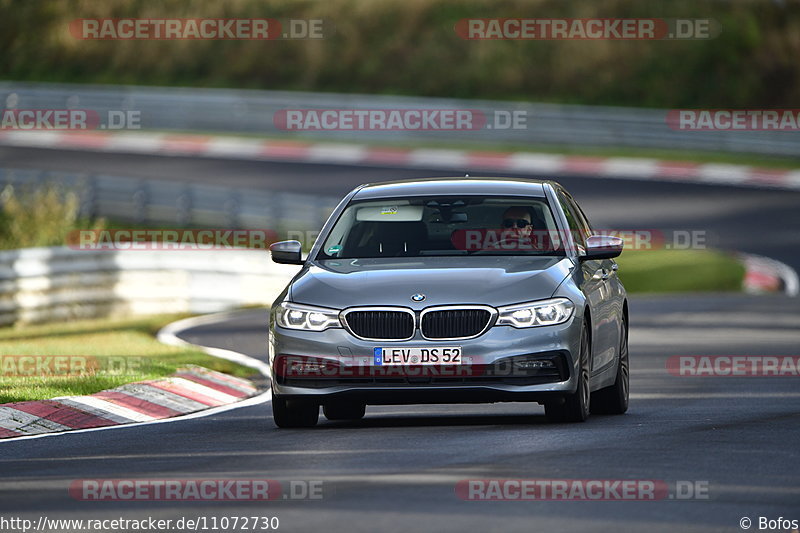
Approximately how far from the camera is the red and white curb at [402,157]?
4272 centimetres

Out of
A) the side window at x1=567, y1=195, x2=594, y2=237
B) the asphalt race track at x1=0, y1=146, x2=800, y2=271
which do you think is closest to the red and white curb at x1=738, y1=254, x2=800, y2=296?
the asphalt race track at x1=0, y1=146, x2=800, y2=271

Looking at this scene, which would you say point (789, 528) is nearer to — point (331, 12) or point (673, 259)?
point (673, 259)

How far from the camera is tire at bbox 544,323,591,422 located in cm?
1173

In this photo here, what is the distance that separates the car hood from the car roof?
78 cm

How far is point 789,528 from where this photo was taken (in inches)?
310

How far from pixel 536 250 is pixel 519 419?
1.18 m

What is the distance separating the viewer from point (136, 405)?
13883 millimetres

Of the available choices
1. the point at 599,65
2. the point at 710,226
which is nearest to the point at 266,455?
the point at 710,226

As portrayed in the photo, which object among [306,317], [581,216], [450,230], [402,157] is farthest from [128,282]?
[402,157]

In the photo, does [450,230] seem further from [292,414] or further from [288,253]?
[292,414]

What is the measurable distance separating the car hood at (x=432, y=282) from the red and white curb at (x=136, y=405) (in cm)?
207

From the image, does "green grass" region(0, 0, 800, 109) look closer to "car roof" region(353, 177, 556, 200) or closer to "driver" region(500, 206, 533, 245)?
"car roof" region(353, 177, 556, 200)

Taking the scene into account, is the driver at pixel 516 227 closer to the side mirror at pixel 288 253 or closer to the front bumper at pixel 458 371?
the front bumper at pixel 458 371

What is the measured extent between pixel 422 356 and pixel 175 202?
24892 millimetres
